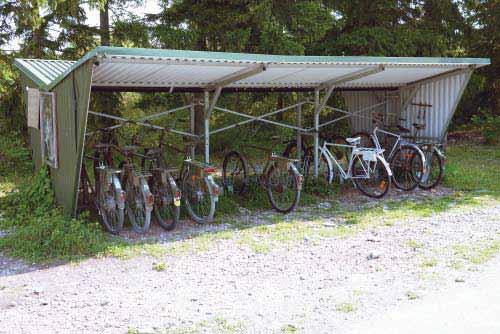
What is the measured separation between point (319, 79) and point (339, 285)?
4.68 metres

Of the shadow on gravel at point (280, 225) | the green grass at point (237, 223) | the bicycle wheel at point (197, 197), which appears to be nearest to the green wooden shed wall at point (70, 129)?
the green grass at point (237, 223)

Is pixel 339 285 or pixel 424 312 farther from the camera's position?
pixel 339 285

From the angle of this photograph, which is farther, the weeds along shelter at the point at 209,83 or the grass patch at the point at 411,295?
the weeds along shelter at the point at 209,83

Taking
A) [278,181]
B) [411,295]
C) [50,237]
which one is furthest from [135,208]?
[411,295]

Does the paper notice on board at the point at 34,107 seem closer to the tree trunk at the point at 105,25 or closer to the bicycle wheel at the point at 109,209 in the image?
the bicycle wheel at the point at 109,209

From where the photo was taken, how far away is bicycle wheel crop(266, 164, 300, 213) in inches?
301

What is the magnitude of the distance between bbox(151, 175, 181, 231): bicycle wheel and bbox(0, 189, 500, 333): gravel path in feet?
1.83

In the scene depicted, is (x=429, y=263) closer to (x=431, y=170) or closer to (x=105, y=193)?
(x=105, y=193)

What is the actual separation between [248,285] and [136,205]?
2290 millimetres

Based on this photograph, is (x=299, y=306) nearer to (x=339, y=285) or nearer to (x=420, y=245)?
(x=339, y=285)

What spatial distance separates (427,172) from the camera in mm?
9164

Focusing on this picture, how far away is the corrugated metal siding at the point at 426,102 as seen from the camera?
9.70m

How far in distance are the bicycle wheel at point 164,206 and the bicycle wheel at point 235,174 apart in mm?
1544

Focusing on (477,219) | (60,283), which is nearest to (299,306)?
(60,283)
